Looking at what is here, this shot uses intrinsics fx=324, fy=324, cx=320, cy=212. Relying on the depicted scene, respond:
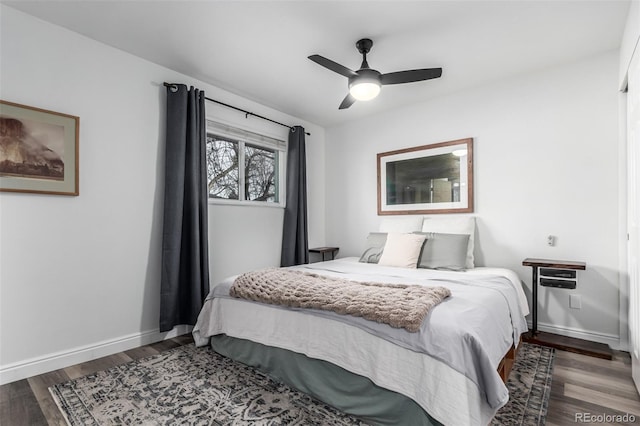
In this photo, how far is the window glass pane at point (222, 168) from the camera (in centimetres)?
355

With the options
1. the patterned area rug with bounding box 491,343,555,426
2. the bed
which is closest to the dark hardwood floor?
the patterned area rug with bounding box 491,343,555,426

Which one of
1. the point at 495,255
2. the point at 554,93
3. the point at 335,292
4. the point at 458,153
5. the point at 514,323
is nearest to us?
the point at 335,292

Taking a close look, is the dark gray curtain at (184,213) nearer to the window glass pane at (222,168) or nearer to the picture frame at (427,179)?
the window glass pane at (222,168)

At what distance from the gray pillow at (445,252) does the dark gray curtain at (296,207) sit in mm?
1614

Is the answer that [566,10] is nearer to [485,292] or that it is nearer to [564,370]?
[485,292]

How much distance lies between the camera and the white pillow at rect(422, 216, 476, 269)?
3283 millimetres

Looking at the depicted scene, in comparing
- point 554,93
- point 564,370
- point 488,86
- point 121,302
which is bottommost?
point 564,370

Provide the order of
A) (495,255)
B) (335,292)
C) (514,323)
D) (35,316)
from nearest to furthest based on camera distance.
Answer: (335,292), (514,323), (35,316), (495,255)

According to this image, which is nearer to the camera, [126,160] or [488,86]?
[126,160]

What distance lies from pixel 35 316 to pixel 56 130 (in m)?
1.36

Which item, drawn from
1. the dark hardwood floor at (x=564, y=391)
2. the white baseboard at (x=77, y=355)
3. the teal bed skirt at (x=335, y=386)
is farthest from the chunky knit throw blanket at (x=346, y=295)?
the white baseboard at (x=77, y=355)

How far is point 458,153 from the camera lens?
361 cm

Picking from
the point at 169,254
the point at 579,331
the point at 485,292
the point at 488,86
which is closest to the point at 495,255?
the point at 579,331

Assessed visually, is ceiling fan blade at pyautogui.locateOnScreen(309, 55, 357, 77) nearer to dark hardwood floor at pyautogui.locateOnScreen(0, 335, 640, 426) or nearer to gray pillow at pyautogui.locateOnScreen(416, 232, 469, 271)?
gray pillow at pyautogui.locateOnScreen(416, 232, 469, 271)
